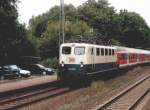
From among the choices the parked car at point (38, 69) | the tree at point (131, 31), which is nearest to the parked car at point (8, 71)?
the parked car at point (38, 69)

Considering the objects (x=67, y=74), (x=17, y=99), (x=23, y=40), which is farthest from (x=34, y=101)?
(x=23, y=40)

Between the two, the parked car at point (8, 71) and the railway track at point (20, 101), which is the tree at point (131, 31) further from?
the railway track at point (20, 101)

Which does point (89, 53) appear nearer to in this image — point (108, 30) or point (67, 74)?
point (67, 74)

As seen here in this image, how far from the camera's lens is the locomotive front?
2942cm

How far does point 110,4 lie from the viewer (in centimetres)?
10612

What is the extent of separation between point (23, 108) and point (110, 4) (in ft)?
292

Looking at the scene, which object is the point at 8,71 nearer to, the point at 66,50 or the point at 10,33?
the point at 10,33

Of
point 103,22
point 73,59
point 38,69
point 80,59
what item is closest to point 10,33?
point 38,69

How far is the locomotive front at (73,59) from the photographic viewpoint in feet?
96.5

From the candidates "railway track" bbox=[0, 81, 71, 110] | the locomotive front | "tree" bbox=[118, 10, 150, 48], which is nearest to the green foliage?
"tree" bbox=[118, 10, 150, 48]

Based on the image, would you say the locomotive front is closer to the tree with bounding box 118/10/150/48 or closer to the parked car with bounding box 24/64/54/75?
the parked car with bounding box 24/64/54/75

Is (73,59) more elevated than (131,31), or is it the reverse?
(131,31)

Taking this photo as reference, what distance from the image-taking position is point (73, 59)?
29.9m

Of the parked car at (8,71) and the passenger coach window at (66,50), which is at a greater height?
the passenger coach window at (66,50)
